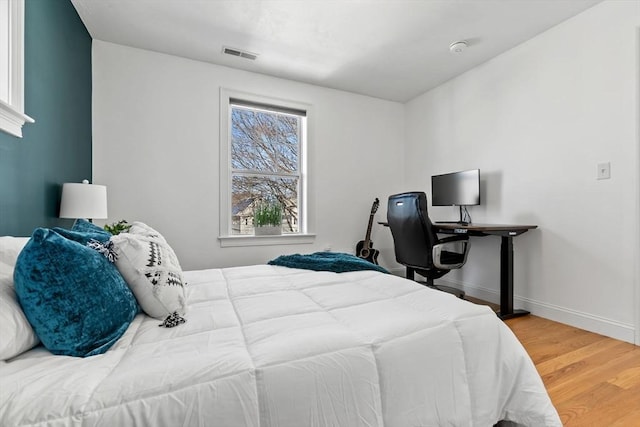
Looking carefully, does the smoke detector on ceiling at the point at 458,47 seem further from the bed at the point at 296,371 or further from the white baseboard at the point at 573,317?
the bed at the point at 296,371

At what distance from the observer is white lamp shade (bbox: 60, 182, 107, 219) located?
1938mm

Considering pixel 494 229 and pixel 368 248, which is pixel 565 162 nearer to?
pixel 494 229

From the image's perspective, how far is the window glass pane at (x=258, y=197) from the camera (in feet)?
11.4

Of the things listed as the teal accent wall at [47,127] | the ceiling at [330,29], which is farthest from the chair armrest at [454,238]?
the teal accent wall at [47,127]

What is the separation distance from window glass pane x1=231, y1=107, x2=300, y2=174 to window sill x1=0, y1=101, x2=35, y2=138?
1973 mm

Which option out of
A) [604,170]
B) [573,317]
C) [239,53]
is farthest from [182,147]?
[573,317]

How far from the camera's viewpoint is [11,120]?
143 centimetres

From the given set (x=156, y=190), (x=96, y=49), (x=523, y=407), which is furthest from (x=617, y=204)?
(x=96, y=49)

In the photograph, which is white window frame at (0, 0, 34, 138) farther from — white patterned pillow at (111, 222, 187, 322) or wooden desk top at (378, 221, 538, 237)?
wooden desk top at (378, 221, 538, 237)

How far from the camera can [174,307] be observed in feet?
3.69

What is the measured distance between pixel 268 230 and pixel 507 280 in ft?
8.09

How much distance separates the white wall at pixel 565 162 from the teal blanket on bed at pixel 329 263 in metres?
1.75

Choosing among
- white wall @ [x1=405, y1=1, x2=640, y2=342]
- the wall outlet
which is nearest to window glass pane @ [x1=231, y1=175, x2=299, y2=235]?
white wall @ [x1=405, y1=1, x2=640, y2=342]

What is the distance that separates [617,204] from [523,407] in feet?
6.68
